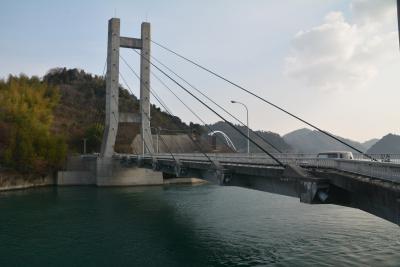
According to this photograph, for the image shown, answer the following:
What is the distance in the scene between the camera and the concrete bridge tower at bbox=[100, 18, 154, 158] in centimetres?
6234

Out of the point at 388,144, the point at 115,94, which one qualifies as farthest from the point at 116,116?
the point at 388,144

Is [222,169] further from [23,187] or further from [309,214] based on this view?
[23,187]

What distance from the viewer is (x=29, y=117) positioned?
216 feet

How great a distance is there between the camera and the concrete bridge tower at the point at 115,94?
6234cm

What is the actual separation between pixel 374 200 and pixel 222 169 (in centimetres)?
1217

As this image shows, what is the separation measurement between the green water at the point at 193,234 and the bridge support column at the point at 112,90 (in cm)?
2104

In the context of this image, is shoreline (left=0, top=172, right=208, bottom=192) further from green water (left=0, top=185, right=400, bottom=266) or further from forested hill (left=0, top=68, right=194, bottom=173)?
green water (left=0, top=185, right=400, bottom=266)

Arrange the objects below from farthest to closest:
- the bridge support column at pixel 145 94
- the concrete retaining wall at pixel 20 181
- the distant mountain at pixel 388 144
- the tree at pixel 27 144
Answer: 1. the distant mountain at pixel 388 144
2. the bridge support column at pixel 145 94
3. the tree at pixel 27 144
4. the concrete retaining wall at pixel 20 181

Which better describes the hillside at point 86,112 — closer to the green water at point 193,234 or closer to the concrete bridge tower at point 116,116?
the concrete bridge tower at point 116,116

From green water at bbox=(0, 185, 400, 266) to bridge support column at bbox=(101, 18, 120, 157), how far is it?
21037mm

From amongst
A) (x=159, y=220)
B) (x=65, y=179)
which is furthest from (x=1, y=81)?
(x=159, y=220)

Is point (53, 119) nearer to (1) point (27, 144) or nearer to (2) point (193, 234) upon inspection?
(1) point (27, 144)

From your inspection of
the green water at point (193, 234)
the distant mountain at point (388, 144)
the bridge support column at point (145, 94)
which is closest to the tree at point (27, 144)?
the bridge support column at point (145, 94)

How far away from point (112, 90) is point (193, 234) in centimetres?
4105
